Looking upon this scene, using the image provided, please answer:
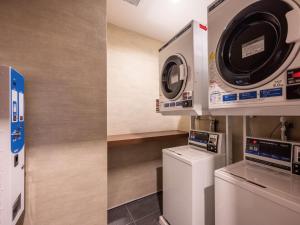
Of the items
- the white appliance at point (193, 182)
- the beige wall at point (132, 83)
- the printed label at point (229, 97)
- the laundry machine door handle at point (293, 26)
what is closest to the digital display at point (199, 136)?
the white appliance at point (193, 182)

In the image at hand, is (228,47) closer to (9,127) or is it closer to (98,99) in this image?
(98,99)

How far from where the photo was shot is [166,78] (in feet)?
5.18

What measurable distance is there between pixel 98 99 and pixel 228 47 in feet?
3.61

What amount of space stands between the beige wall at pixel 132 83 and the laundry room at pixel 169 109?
299 mm

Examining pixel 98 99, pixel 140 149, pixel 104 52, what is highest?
pixel 104 52

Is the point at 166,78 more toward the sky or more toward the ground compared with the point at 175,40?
more toward the ground

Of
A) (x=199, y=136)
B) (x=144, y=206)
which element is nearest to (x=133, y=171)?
(x=144, y=206)

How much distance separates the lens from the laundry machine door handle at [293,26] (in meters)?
0.57

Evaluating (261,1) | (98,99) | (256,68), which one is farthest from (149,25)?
(256,68)

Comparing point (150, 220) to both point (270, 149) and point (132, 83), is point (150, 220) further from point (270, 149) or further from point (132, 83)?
point (132, 83)

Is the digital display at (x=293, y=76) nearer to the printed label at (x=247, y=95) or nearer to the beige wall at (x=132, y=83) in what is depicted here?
the printed label at (x=247, y=95)

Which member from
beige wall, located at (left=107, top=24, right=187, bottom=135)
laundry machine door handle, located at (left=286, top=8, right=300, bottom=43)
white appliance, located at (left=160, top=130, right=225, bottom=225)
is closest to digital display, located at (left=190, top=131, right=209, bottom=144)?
white appliance, located at (left=160, top=130, right=225, bottom=225)

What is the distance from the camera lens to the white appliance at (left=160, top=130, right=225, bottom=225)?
1.09 metres

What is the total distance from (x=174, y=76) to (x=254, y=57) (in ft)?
2.54
